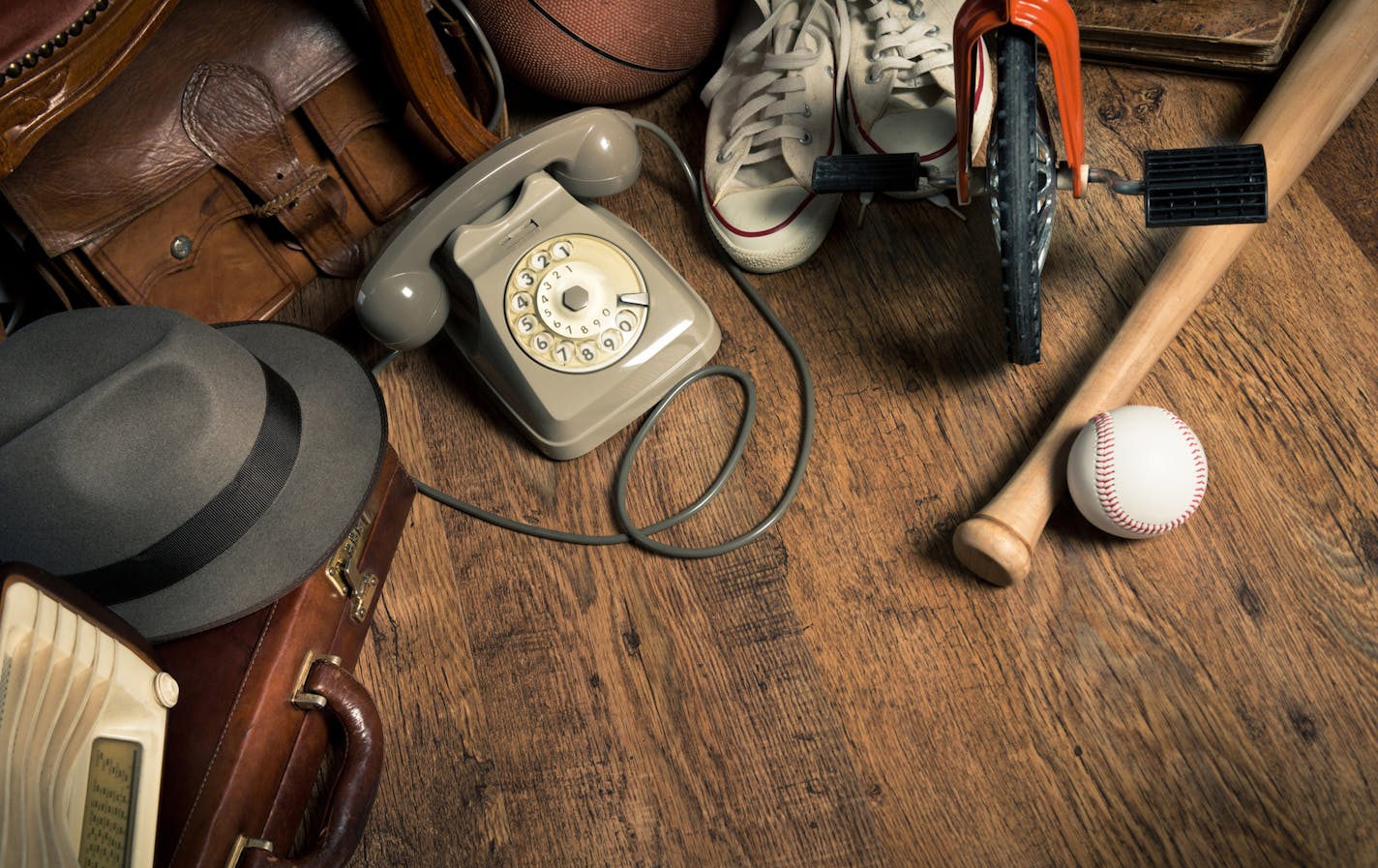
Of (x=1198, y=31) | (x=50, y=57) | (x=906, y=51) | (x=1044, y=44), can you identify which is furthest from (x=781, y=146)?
(x=50, y=57)

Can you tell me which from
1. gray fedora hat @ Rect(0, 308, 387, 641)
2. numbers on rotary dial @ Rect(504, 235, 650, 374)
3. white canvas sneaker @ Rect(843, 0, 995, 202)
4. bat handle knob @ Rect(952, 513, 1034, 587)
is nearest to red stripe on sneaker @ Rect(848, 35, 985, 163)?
white canvas sneaker @ Rect(843, 0, 995, 202)

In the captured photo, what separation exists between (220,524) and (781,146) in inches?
30.7

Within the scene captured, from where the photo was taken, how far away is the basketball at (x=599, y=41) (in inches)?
52.4

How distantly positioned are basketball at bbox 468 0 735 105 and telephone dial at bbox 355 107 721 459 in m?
0.22

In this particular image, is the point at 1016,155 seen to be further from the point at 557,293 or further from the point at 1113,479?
the point at 557,293

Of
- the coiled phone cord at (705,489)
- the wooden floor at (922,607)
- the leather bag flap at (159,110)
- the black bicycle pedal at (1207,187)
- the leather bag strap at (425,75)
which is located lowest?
the wooden floor at (922,607)

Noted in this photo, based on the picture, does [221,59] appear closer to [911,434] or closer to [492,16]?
[492,16]

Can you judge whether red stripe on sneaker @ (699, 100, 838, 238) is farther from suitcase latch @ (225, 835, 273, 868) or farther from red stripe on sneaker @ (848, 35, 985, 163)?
suitcase latch @ (225, 835, 273, 868)

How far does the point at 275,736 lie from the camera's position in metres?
0.97

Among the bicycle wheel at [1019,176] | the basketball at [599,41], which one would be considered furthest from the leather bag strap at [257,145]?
the bicycle wheel at [1019,176]

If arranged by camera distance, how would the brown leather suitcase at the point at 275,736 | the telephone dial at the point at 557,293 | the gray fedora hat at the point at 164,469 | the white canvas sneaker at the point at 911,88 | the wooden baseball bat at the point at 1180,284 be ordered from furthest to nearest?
the white canvas sneaker at the point at 911,88, the telephone dial at the point at 557,293, the wooden baseball bat at the point at 1180,284, the brown leather suitcase at the point at 275,736, the gray fedora hat at the point at 164,469

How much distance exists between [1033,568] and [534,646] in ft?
1.77

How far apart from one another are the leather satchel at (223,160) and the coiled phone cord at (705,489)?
0.73 ft

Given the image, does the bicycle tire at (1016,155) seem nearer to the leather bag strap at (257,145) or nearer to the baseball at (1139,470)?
the baseball at (1139,470)
